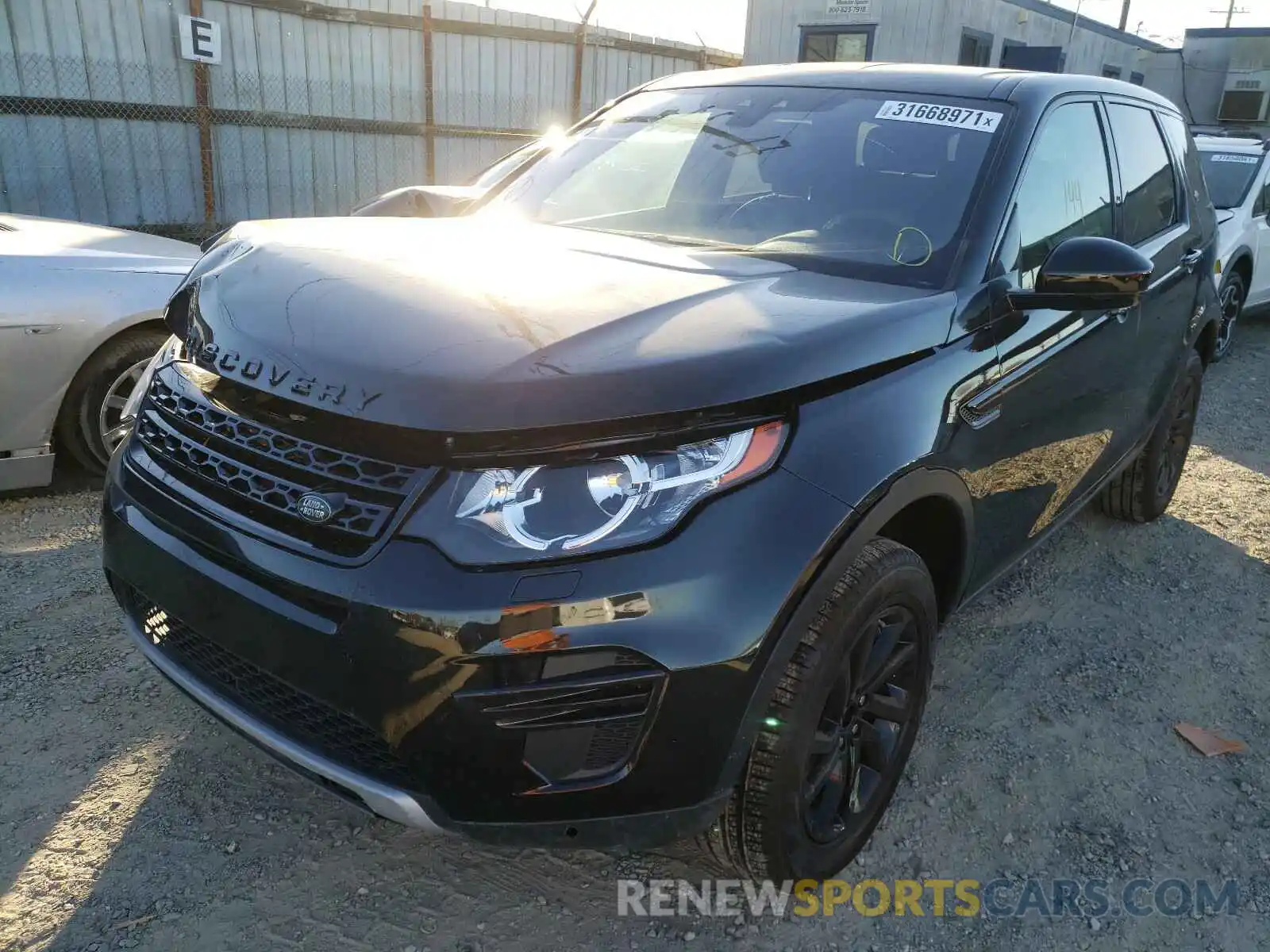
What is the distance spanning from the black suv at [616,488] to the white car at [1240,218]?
5910 millimetres

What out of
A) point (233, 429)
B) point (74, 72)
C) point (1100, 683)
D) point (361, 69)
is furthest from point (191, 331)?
point (361, 69)

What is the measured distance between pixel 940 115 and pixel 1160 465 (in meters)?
2.31

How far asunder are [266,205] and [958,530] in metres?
9.23

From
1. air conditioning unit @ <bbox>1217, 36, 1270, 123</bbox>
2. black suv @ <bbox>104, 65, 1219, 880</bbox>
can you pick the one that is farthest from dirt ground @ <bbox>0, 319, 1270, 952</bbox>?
air conditioning unit @ <bbox>1217, 36, 1270, 123</bbox>

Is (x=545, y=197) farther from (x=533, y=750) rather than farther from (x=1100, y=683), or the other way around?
(x=1100, y=683)

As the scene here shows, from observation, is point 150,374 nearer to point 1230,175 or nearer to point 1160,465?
point 1160,465

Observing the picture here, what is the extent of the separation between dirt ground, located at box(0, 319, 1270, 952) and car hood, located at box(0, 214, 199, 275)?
1.14 m

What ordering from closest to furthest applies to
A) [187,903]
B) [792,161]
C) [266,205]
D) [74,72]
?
[187,903], [792,161], [74,72], [266,205]

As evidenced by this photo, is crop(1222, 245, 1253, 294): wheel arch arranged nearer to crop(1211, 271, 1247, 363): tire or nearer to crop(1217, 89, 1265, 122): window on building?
crop(1211, 271, 1247, 363): tire

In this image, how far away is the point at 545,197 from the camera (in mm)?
3199

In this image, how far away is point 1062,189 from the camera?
2896 mm

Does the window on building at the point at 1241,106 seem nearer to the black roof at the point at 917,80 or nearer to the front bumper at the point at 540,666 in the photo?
the black roof at the point at 917,80

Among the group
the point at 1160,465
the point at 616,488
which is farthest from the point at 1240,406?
the point at 616,488

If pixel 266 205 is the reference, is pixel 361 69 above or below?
above
